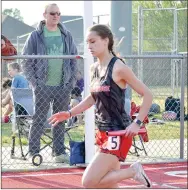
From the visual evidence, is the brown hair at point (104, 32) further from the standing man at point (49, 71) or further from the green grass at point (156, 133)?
the green grass at point (156, 133)

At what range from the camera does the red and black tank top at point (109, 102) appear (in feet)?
20.5

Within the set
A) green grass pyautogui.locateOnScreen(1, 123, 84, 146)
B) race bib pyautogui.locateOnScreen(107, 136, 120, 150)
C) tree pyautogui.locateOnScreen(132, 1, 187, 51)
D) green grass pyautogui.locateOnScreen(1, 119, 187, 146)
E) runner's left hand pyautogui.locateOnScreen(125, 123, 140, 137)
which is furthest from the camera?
tree pyautogui.locateOnScreen(132, 1, 187, 51)

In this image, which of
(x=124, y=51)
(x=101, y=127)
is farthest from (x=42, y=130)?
(x=124, y=51)

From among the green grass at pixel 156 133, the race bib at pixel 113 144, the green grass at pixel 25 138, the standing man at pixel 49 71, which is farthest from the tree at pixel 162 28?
the race bib at pixel 113 144

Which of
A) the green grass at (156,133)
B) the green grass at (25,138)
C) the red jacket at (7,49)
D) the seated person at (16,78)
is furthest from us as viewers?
the green grass at (156,133)

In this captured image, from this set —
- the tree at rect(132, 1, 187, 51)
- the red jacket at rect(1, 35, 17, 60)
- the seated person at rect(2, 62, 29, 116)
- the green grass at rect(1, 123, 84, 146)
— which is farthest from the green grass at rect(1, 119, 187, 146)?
the tree at rect(132, 1, 187, 51)

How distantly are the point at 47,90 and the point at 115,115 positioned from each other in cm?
332

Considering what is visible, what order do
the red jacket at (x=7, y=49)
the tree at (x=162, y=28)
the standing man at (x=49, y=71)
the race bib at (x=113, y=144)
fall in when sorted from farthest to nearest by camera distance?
the tree at (x=162, y=28), the standing man at (x=49, y=71), the red jacket at (x=7, y=49), the race bib at (x=113, y=144)

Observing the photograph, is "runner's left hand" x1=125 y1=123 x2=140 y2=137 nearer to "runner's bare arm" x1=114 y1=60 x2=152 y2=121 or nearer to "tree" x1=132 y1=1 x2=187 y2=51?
"runner's bare arm" x1=114 y1=60 x2=152 y2=121

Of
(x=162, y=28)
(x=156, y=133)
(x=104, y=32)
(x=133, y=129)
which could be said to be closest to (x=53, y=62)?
(x=104, y=32)

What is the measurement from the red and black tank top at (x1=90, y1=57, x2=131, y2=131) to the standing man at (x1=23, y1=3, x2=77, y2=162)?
10.4ft

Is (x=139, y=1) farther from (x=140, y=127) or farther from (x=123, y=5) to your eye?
(x=140, y=127)

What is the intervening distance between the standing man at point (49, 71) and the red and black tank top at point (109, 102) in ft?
10.4

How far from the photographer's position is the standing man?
9445 mm
